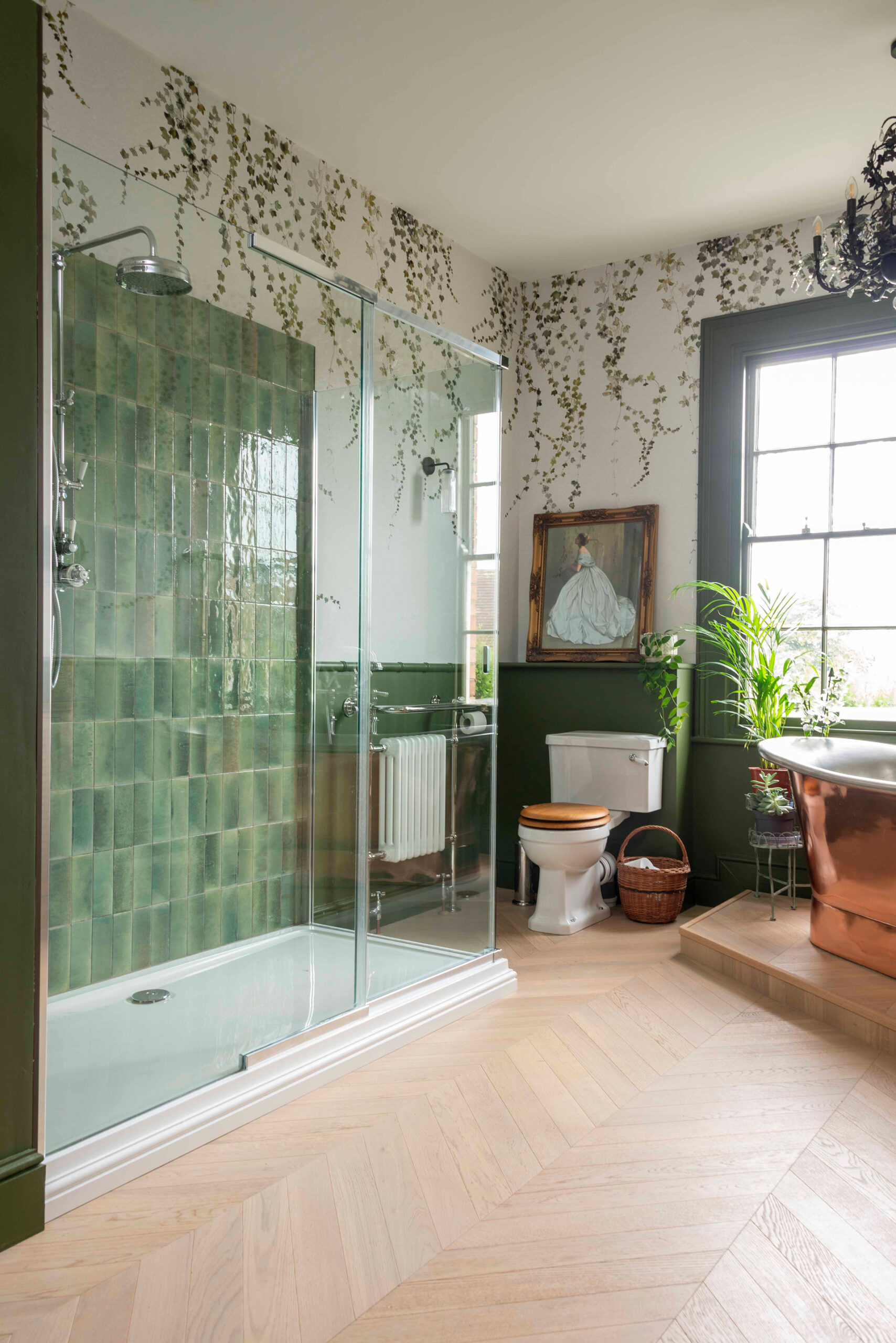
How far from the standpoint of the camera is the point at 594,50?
120 inches

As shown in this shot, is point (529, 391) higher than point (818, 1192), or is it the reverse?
point (529, 391)

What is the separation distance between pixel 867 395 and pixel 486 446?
192cm

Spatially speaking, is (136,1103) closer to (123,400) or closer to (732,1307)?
(732,1307)

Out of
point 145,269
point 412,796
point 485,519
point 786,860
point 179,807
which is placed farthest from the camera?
point 786,860

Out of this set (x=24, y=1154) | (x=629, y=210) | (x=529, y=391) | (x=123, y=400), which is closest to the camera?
(x=24, y=1154)

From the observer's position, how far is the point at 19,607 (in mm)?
1861

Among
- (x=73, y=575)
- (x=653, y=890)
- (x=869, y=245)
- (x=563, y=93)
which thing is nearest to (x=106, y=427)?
(x=73, y=575)

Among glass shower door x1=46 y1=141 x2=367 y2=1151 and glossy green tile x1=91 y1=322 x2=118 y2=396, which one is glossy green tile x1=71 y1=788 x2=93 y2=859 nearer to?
glass shower door x1=46 y1=141 x2=367 y2=1151

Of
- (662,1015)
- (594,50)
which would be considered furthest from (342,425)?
(662,1015)

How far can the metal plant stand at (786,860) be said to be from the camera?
13.0ft

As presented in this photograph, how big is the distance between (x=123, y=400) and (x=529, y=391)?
9.41ft

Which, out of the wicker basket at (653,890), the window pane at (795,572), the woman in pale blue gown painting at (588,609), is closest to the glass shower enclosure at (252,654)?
the wicker basket at (653,890)

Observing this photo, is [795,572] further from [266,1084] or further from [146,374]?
[266,1084]

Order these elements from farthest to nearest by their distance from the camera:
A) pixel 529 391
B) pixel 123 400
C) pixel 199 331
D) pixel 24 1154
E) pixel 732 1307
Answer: pixel 529 391 → pixel 199 331 → pixel 123 400 → pixel 24 1154 → pixel 732 1307
